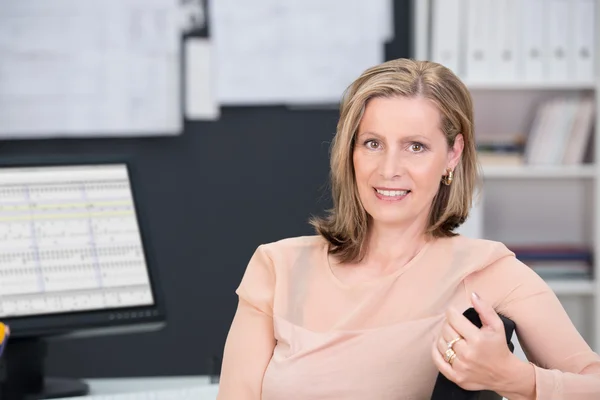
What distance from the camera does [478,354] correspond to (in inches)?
45.6

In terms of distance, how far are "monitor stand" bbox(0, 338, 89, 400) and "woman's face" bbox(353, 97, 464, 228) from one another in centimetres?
74

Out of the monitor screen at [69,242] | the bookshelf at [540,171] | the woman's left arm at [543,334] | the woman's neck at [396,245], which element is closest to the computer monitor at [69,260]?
the monitor screen at [69,242]

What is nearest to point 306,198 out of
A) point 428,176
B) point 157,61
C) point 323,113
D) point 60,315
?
point 323,113

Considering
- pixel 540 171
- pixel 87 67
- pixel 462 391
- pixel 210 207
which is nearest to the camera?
pixel 462 391

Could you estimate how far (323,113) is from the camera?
11.1 ft

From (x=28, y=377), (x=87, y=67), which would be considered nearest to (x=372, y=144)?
(x=28, y=377)

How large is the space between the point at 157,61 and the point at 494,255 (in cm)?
212

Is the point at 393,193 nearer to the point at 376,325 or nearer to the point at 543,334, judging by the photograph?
the point at 376,325

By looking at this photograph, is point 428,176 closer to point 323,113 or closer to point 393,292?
point 393,292

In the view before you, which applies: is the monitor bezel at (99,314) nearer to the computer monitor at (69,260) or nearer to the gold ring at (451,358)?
the computer monitor at (69,260)

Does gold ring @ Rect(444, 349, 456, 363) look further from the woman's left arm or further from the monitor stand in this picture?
the monitor stand

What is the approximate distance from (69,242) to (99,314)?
0.53 ft

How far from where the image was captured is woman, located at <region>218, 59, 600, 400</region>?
55.7 inches

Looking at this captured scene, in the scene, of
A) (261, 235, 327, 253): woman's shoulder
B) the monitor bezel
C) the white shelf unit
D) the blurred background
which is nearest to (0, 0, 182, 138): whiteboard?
the blurred background
